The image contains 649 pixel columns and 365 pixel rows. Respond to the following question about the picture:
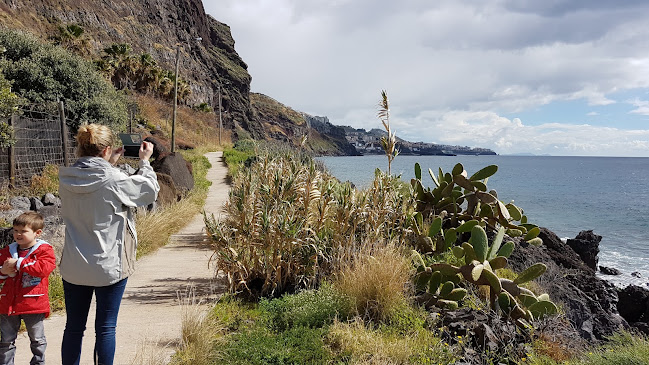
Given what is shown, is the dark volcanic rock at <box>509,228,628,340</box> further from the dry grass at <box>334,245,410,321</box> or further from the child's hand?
the child's hand

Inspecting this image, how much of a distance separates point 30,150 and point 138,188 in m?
9.79

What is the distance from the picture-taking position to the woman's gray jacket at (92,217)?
3.05m

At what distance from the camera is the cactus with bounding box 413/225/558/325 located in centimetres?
576

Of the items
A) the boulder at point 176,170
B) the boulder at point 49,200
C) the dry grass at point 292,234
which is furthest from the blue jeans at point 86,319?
the boulder at point 176,170

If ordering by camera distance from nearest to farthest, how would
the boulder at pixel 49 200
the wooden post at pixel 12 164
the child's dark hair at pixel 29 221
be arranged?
1. the child's dark hair at pixel 29 221
2. the boulder at pixel 49 200
3. the wooden post at pixel 12 164

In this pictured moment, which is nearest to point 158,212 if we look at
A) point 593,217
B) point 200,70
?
point 593,217

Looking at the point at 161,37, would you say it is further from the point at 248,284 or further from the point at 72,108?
the point at 248,284

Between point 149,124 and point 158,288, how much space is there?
28668 millimetres

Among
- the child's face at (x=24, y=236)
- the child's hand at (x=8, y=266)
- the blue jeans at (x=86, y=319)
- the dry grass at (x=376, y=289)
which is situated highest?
the child's face at (x=24, y=236)

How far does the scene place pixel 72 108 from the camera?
1633cm

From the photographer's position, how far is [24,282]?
3.44 m

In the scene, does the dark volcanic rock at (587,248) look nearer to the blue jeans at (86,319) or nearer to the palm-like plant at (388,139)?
the palm-like plant at (388,139)

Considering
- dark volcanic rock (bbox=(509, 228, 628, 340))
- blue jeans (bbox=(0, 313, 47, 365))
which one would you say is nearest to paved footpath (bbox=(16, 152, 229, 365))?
blue jeans (bbox=(0, 313, 47, 365))

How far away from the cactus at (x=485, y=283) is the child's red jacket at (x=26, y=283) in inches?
165
